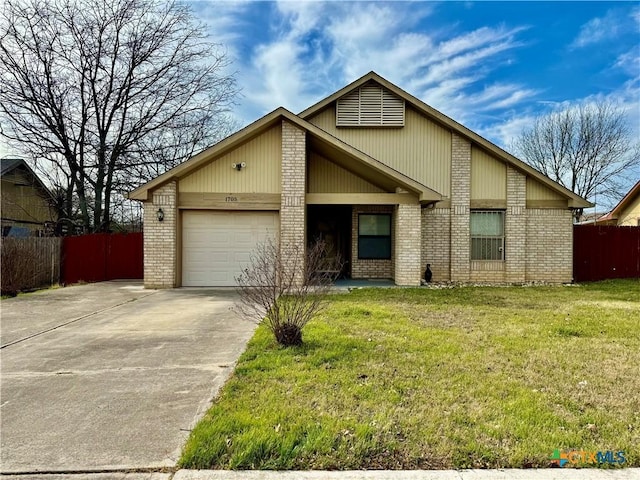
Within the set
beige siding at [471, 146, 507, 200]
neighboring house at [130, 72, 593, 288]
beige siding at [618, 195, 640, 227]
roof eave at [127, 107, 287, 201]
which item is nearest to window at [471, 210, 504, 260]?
neighboring house at [130, 72, 593, 288]

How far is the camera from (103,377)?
15.0ft

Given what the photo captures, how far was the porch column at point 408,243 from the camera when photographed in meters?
12.3

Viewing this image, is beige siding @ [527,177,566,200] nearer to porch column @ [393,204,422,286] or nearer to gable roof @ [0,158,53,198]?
porch column @ [393,204,422,286]

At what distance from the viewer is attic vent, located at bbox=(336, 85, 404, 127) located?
14016 mm

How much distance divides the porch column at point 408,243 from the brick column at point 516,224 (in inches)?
148

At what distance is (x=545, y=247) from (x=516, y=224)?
1350mm

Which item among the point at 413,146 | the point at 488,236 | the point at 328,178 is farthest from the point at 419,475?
the point at 413,146

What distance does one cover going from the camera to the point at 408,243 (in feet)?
40.4

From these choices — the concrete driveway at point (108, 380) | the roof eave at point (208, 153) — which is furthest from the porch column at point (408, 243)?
the concrete driveway at point (108, 380)

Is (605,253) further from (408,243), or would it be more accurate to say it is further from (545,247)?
(408,243)

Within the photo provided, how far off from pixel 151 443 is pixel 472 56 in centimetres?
1586

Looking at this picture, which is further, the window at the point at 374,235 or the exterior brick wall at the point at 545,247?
the window at the point at 374,235

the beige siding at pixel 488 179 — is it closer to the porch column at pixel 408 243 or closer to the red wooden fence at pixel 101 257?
the porch column at pixel 408 243

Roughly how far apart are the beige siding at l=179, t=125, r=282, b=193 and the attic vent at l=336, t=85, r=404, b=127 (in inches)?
128
